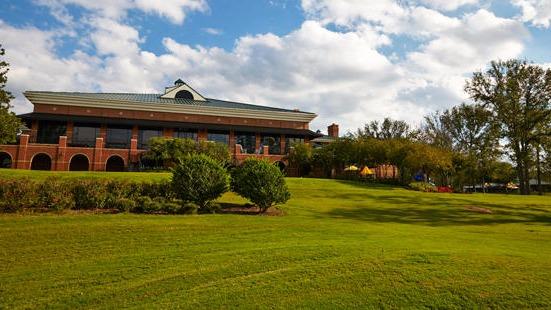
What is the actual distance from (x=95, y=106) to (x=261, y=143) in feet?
66.8

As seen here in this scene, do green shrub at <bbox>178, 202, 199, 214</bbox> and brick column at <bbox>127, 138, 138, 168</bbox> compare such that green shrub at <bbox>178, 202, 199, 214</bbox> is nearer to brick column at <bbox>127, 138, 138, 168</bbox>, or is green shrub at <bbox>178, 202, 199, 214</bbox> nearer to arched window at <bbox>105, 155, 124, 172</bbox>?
brick column at <bbox>127, 138, 138, 168</bbox>

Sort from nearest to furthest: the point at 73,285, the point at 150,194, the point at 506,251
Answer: the point at 73,285 < the point at 506,251 < the point at 150,194

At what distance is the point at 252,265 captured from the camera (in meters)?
8.05

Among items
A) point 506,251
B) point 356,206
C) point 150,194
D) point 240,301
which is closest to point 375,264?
point 240,301

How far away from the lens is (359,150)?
42.8 m

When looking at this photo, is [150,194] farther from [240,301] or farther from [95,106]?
[95,106]

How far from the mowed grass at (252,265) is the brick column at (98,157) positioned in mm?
31620

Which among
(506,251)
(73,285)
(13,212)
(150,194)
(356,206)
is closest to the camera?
(73,285)

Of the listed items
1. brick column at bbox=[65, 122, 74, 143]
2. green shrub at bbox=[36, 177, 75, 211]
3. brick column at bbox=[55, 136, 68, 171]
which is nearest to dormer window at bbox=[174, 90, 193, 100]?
brick column at bbox=[65, 122, 74, 143]

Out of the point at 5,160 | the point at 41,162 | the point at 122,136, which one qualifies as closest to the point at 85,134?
the point at 122,136

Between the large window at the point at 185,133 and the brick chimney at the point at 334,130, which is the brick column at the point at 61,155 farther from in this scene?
the brick chimney at the point at 334,130

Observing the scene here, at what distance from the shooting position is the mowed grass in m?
6.53

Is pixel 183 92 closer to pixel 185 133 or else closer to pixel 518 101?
pixel 185 133

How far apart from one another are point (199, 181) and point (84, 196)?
4.16 metres
